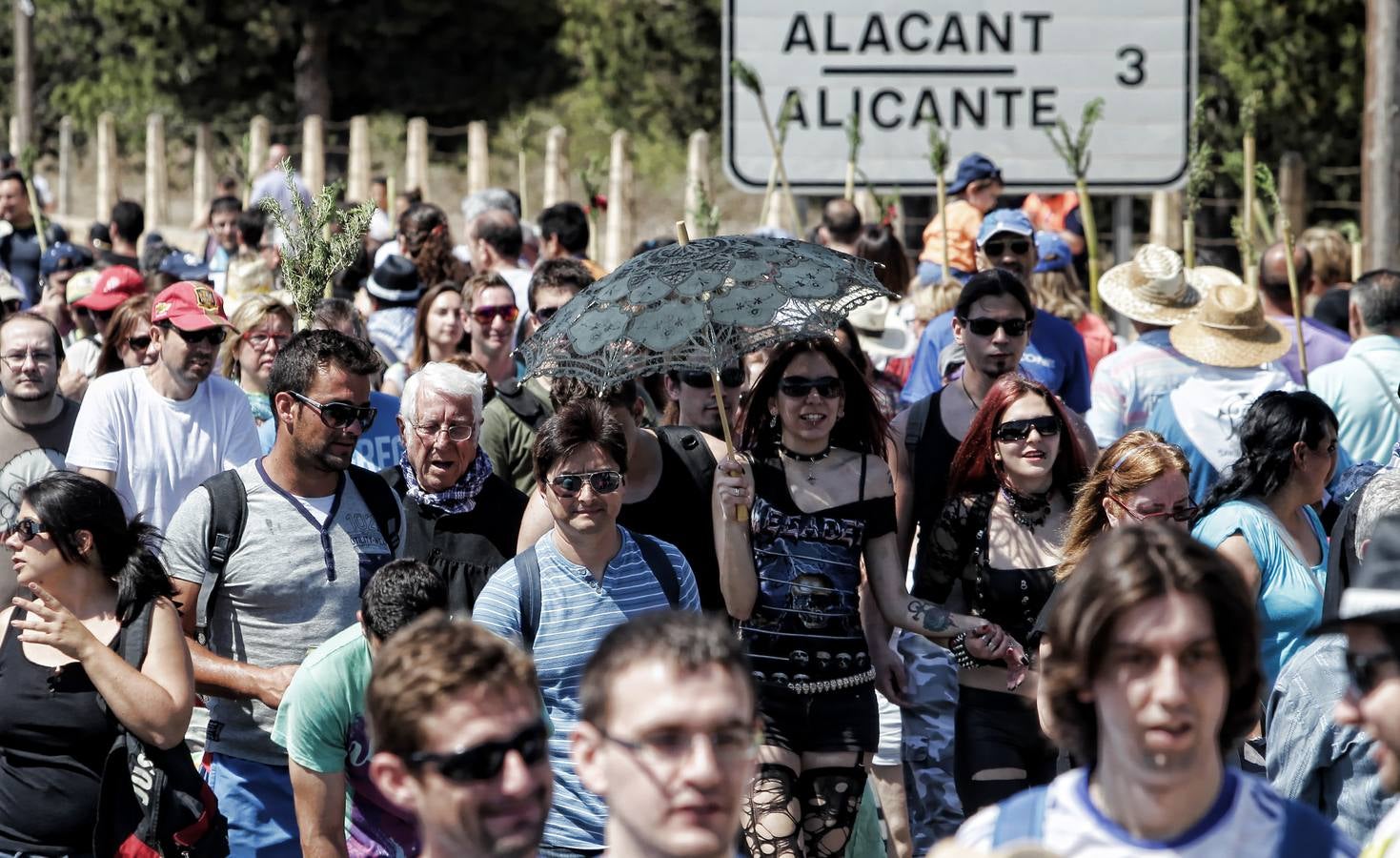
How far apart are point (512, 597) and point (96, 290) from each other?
4486 mm

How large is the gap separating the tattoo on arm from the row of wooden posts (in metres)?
5.23

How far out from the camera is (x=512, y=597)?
490cm

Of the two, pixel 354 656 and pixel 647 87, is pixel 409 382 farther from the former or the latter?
A: pixel 647 87

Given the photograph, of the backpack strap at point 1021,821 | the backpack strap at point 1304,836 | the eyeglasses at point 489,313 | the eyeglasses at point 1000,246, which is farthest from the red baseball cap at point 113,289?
the backpack strap at point 1304,836

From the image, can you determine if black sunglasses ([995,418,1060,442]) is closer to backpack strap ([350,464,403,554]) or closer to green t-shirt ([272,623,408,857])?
backpack strap ([350,464,403,554])

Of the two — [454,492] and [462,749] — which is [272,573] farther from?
[462,749]

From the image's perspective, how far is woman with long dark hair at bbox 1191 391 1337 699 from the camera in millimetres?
5516

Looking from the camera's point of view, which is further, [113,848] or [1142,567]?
[113,848]

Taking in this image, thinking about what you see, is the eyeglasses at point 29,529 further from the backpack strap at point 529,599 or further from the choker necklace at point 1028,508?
the choker necklace at point 1028,508

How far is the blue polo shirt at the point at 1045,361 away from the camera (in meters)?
7.35

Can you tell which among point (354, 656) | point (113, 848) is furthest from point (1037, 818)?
point (113, 848)

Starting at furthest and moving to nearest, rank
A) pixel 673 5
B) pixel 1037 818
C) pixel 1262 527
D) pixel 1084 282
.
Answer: pixel 673 5, pixel 1084 282, pixel 1262 527, pixel 1037 818

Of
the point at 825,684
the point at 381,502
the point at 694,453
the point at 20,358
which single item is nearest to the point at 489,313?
the point at 20,358

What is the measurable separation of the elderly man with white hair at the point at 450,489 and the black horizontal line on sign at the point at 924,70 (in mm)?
6372
